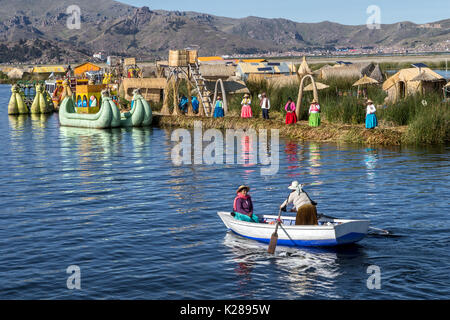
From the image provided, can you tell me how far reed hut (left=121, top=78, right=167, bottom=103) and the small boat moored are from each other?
1406 inches

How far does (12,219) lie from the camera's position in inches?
813

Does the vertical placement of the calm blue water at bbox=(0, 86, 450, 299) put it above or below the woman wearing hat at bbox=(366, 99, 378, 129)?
below

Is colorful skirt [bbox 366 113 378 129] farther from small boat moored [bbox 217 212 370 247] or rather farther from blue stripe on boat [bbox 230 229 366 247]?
blue stripe on boat [bbox 230 229 366 247]

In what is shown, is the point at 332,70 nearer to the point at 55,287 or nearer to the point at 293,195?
the point at 293,195

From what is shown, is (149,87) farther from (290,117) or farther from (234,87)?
(290,117)

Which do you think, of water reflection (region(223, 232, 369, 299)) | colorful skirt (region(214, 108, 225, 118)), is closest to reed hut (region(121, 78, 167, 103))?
colorful skirt (region(214, 108, 225, 118))

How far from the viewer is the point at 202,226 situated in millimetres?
19375

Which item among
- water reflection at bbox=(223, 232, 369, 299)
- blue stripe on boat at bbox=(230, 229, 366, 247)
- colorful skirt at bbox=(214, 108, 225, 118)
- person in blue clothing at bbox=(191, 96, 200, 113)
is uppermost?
person in blue clothing at bbox=(191, 96, 200, 113)

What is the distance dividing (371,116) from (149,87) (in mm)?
24845

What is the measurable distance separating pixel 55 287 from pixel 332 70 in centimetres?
4679

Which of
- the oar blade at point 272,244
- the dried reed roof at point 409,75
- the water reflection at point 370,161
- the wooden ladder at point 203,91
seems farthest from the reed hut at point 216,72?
the oar blade at point 272,244

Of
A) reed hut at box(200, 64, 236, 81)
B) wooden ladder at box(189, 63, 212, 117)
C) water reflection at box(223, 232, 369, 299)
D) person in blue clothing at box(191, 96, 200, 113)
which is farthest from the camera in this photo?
reed hut at box(200, 64, 236, 81)

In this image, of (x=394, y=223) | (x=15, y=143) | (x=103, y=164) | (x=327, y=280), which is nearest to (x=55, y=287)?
(x=327, y=280)

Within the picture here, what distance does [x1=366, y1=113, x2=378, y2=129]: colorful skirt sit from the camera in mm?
34250
